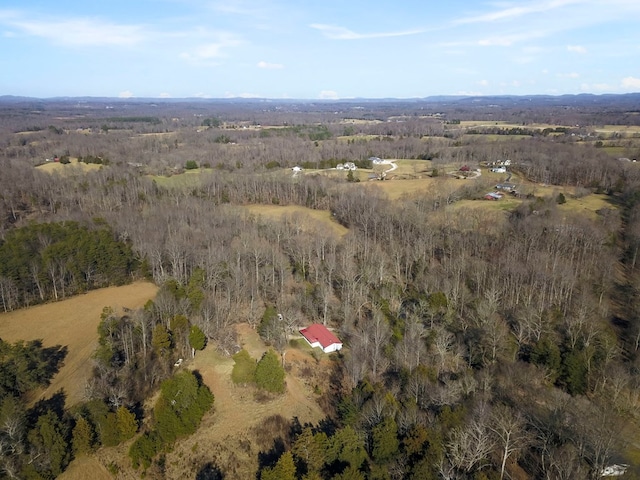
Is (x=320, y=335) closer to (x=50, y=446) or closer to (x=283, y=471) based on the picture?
(x=283, y=471)

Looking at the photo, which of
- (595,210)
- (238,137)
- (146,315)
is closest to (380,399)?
(146,315)

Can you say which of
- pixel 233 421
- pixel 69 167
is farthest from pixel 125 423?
pixel 69 167

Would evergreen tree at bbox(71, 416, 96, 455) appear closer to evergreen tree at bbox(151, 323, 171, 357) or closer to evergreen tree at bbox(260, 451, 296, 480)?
evergreen tree at bbox(151, 323, 171, 357)

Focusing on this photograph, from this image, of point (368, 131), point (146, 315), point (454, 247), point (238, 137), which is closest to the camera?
point (146, 315)

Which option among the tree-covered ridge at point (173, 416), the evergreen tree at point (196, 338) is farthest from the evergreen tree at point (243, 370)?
the evergreen tree at point (196, 338)

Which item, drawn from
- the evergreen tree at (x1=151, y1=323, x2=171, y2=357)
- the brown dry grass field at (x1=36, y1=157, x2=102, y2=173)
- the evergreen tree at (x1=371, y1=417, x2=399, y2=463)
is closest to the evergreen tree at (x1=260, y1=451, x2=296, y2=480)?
the evergreen tree at (x1=371, y1=417, x2=399, y2=463)

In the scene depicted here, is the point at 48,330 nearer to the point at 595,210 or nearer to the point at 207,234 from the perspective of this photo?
the point at 207,234

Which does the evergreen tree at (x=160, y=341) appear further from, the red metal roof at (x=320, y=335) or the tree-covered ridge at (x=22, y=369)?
the red metal roof at (x=320, y=335)
